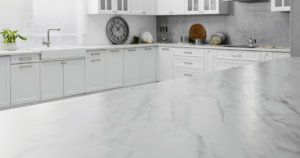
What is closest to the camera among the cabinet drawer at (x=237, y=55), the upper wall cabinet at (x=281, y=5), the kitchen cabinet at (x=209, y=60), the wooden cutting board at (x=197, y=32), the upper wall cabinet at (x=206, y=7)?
the upper wall cabinet at (x=281, y=5)

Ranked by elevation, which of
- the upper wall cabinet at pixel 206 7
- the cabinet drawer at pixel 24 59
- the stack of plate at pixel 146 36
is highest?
the upper wall cabinet at pixel 206 7

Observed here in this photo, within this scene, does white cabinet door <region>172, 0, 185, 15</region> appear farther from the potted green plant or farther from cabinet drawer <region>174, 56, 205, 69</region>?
the potted green plant

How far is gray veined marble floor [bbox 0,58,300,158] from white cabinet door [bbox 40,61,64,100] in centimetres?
380

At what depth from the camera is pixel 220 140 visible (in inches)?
30.1

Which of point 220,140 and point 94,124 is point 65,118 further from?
point 220,140

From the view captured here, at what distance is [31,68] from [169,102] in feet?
13.1

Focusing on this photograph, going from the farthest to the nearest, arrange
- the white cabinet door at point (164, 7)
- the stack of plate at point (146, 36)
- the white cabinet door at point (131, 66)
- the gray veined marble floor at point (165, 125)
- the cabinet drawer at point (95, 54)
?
the stack of plate at point (146, 36) < the white cabinet door at point (164, 7) < the white cabinet door at point (131, 66) < the cabinet drawer at point (95, 54) < the gray veined marble floor at point (165, 125)

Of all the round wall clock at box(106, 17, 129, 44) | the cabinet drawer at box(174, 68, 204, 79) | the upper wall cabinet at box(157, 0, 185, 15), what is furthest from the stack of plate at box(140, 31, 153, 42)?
the cabinet drawer at box(174, 68, 204, 79)

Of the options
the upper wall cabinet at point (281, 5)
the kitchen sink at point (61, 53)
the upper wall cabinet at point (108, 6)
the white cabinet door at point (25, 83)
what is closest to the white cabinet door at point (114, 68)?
the kitchen sink at point (61, 53)

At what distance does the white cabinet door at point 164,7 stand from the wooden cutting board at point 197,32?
551mm

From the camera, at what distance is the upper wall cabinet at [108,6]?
19.2 ft

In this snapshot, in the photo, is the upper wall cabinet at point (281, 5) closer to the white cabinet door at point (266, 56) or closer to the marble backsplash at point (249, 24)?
the marble backsplash at point (249, 24)

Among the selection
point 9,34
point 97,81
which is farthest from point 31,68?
point 97,81

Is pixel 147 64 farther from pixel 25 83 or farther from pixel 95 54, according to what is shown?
pixel 25 83
